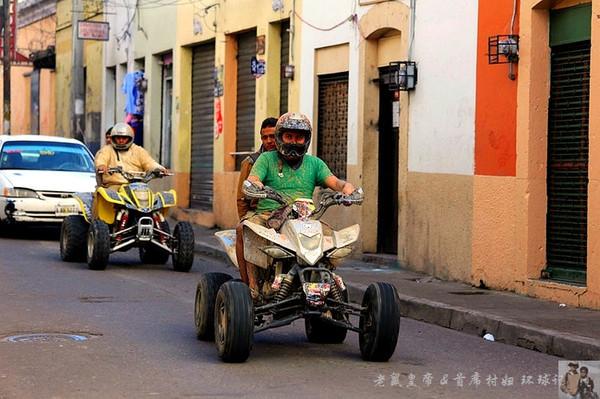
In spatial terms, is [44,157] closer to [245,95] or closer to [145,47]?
[245,95]

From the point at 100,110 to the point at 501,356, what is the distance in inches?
968

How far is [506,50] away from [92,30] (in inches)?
683

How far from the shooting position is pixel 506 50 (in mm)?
14422

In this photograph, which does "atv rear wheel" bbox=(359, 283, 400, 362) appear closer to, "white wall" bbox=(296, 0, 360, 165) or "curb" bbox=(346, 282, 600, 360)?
"curb" bbox=(346, 282, 600, 360)

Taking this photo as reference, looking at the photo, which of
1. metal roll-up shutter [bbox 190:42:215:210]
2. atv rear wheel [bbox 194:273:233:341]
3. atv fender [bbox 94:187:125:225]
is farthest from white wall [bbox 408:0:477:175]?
metal roll-up shutter [bbox 190:42:215:210]

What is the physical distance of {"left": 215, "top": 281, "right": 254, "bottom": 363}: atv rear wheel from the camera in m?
9.31

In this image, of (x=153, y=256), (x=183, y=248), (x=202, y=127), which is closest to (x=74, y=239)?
(x=153, y=256)

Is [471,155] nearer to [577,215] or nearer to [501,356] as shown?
[577,215]

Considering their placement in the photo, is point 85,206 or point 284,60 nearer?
point 85,206

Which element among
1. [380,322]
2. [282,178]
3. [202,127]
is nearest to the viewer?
[380,322]

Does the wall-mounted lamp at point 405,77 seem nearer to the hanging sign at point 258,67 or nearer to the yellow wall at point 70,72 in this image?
the hanging sign at point 258,67

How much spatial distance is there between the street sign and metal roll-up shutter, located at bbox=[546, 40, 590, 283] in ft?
57.7

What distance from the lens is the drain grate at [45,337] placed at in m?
10.6

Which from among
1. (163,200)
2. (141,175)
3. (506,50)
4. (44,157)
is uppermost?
(506,50)
